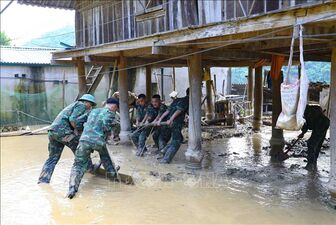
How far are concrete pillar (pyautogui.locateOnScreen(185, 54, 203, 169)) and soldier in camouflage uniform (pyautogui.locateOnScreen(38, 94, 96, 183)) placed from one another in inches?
83.8

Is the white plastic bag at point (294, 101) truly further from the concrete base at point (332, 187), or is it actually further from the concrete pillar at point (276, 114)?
the concrete pillar at point (276, 114)

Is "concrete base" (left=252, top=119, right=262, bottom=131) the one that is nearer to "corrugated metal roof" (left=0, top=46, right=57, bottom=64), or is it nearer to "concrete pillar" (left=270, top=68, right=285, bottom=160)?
"concrete pillar" (left=270, top=68, right=285, bottom=160)

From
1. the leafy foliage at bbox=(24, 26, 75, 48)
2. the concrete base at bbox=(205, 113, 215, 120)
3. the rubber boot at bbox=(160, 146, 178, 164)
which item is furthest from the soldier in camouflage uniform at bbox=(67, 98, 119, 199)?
the leafy foliage at bbox=(24, 26, 75, 48)

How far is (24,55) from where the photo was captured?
62.9 feet

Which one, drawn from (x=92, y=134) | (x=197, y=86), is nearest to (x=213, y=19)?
(x=197, y=86)

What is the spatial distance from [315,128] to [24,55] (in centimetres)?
1544

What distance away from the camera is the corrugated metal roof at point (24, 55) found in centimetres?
1772

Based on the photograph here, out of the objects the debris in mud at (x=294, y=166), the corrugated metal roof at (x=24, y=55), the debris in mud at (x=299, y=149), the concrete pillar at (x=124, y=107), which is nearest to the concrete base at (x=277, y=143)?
the debris in mud at (x=299, y=149)

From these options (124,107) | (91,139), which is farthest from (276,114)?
(91,139)

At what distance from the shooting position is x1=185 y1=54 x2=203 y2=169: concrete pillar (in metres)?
8.15

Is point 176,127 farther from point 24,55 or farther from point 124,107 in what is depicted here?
point 24,55

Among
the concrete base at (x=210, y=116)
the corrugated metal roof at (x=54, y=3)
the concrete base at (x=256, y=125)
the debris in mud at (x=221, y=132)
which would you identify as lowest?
the debris in mud at (x=221, y=132)

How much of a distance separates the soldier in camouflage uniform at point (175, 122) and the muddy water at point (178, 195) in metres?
0.29

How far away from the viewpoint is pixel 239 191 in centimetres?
695
